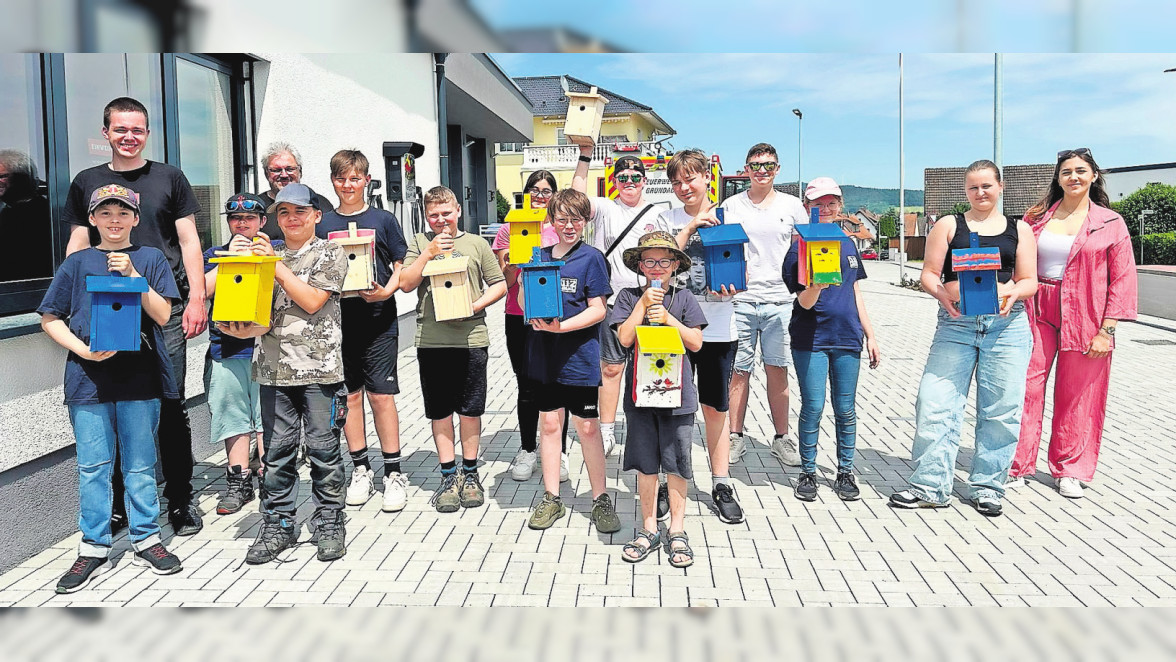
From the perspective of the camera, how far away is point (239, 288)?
3.91 m

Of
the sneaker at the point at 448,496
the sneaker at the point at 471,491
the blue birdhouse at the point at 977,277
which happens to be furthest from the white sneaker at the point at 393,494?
the blue birdhouse at the point at 977,277

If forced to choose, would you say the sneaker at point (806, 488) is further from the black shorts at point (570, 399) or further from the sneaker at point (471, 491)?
the sneaker at point (471, 491)

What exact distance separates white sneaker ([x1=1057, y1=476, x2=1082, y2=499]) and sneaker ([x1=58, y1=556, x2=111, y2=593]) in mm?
5303

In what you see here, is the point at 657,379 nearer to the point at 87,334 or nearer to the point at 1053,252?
the point at 87,334

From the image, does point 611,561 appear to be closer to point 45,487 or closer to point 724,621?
point 724,621

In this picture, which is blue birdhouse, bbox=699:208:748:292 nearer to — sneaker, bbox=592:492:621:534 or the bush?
sneaker, bbox=592:492:621:534

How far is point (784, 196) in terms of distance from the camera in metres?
5.45

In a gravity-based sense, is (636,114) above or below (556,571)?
above

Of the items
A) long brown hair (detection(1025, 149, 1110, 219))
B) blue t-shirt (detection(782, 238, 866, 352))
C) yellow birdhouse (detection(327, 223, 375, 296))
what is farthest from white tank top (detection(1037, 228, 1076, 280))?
yellow birdhouse (detection(327, 223, 375, 296))

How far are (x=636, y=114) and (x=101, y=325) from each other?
54.9 metres

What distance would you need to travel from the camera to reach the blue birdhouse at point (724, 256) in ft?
14.6

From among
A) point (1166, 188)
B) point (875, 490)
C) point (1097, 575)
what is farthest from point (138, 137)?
point (1166, 188)

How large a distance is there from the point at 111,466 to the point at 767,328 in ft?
12.6

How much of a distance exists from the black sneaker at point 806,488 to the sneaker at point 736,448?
80 centimetres
